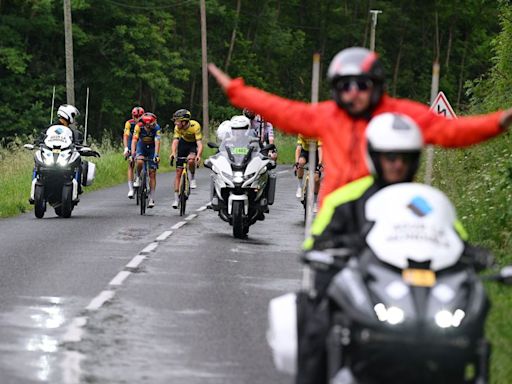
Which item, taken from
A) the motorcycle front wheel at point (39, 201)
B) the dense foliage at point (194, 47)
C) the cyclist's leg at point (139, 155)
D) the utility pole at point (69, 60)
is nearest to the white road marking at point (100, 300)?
the motorcycle front wheel at point (39, 201)

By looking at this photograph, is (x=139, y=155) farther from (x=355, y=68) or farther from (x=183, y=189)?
(x=355, y=68)

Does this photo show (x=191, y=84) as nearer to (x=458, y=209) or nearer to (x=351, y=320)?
(x=458, y=209)

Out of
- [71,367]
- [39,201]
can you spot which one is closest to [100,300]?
[71,367]

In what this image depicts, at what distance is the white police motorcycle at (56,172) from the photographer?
70.5ft

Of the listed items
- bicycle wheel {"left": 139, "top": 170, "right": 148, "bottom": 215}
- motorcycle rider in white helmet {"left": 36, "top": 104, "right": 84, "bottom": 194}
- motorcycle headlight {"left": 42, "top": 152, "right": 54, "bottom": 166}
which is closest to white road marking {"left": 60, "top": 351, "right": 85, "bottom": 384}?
motorcycle headlight {"left": 42, "top": 152, "right": 54, "bottom": 166}

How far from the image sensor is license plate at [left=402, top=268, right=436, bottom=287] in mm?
5750

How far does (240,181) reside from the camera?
18.6m

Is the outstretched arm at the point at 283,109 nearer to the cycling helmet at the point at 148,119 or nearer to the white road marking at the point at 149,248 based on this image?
the white road marking at the point at 149,248

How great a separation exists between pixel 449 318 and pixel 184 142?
1834 cm

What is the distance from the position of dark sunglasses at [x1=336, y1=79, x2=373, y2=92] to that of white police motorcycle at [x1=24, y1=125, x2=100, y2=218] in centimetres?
1473

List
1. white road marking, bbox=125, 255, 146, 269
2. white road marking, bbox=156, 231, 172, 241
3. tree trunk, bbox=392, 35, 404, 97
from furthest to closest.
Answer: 1. tree trunk, bbox=392, 35, 404, 97
2. white road marking, bbox=156, 231, 172, 241
3. white road marking, bbox=125, 255, 146, 269

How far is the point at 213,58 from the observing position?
269 feet

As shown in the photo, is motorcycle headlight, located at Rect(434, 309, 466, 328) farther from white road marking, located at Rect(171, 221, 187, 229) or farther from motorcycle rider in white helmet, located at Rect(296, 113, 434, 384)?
white road marking, located at Rect(171, 221, 187, 229)

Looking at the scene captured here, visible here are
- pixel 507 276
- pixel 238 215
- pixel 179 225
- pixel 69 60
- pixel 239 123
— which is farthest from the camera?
pixel 69 60
